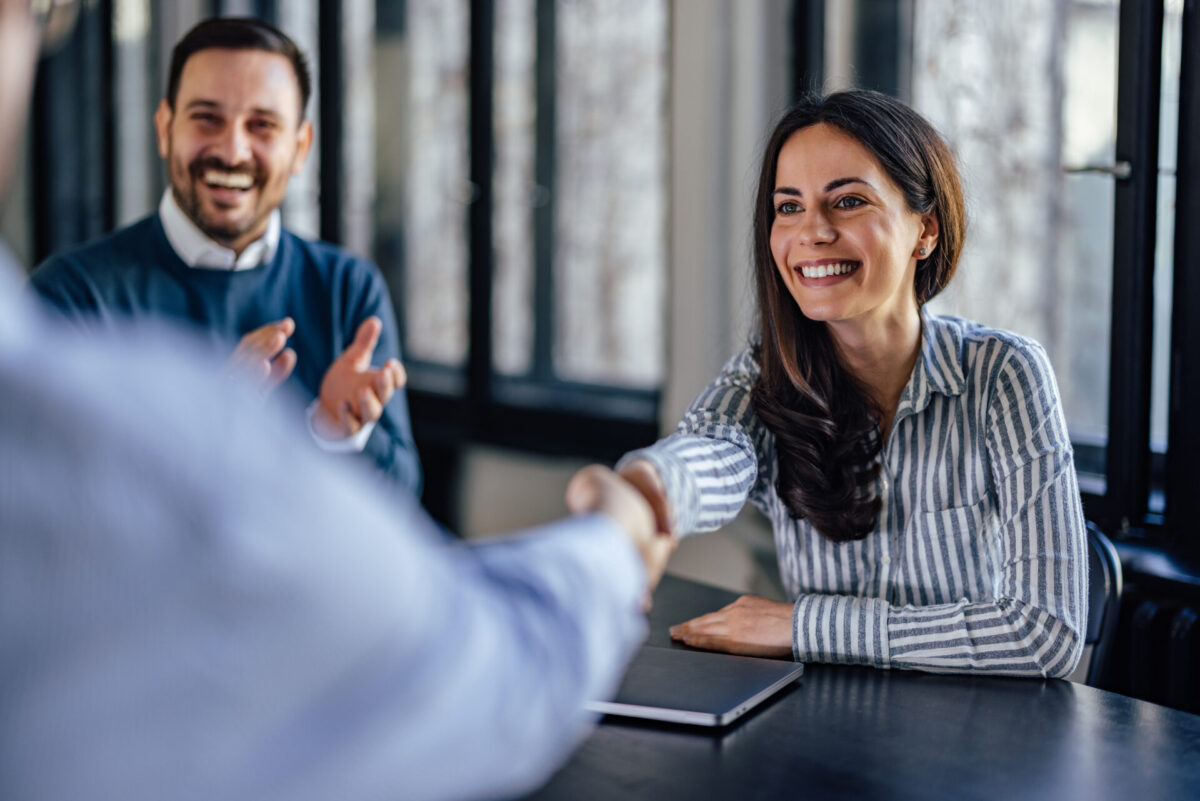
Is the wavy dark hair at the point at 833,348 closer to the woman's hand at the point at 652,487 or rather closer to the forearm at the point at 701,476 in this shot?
the forearm at the point at 701,476

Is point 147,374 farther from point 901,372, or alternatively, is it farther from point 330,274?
point 330,274

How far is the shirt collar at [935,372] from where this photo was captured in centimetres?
163

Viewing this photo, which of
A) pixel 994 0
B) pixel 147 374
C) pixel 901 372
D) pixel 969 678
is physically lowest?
pixel 969 678

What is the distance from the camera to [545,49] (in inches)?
146

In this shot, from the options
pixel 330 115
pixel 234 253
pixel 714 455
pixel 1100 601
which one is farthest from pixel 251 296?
pixel 330 115

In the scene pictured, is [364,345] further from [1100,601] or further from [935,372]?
[1100,601]

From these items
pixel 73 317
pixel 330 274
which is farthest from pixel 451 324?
pixel 73 317

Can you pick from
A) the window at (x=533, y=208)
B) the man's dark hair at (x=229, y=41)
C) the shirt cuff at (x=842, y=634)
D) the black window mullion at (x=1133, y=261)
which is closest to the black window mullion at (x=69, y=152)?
the window at (x=533, y=208)

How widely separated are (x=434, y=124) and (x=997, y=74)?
7.13ft

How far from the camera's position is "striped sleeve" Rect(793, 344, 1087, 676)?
4.67 ft

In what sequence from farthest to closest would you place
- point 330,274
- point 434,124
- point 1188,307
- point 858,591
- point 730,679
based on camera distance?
point 434,124 → point 330,274 → point 1188,307 → point 858,591 → point 730,679

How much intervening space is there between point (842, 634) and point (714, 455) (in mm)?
282

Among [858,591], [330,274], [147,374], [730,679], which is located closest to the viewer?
[147,374]

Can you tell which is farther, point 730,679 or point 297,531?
point 730,679
